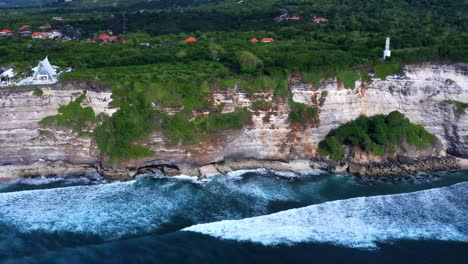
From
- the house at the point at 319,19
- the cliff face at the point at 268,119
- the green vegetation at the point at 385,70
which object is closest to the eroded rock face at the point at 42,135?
the cliff face at the point at 268,119

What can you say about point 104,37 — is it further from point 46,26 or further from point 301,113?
point 301,113

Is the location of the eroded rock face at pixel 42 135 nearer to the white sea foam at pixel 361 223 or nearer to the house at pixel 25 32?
the white sea foam at pixel 361 223

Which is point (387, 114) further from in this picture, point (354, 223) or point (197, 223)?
point (197, 223)

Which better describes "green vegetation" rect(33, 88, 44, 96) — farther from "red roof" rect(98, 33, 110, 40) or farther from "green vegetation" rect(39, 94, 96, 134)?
"red roof" rect(98, 33, 110, 40)

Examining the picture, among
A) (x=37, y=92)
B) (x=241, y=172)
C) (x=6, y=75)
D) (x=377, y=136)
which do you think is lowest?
(x=241, y=172)

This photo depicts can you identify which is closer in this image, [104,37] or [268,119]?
[268,119]

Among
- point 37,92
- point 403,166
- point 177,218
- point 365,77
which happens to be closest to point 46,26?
point 37,92
